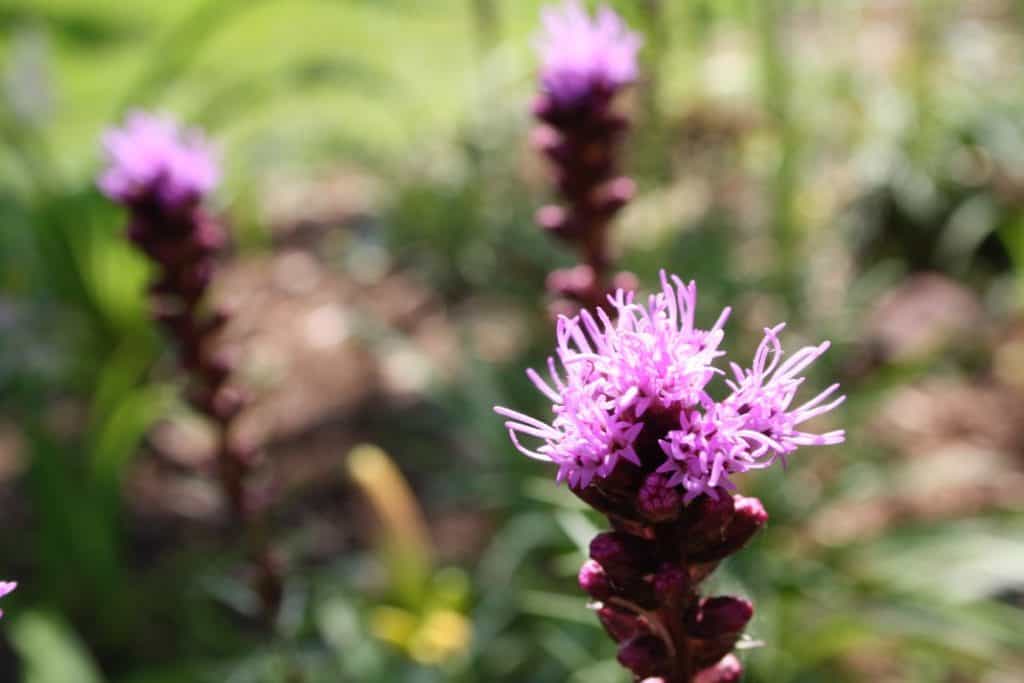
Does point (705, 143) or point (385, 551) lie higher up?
point (705, 143)

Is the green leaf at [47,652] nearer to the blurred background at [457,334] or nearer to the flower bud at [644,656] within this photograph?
the blurred background at [457,334]

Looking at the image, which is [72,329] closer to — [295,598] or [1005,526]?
[295,598]

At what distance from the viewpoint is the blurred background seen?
2889 millimetres

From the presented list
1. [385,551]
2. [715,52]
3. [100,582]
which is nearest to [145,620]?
[100,582]

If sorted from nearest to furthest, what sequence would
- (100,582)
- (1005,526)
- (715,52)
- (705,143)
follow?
(1005,526) → (100,582) → (705,143) → (715,52)

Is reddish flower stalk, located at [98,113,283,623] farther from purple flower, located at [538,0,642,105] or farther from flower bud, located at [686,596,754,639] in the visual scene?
flower bud, located at [686,596,754,639]

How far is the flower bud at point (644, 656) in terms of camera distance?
117cm

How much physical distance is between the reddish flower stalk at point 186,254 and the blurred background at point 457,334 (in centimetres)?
20

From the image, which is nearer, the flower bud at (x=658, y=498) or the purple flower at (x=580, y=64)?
the flower bud at (x=658, y=498)

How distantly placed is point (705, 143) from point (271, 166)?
6.84ft

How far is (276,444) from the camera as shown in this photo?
4.09 metres

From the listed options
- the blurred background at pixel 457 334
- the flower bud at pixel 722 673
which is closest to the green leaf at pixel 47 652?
the blurred background at pixel 457 334

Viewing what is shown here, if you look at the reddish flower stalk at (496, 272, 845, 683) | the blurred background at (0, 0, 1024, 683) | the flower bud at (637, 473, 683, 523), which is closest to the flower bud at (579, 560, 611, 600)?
the reddish flower stalk at (496, 272, 845, 683)

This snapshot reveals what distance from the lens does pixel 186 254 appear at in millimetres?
2307
